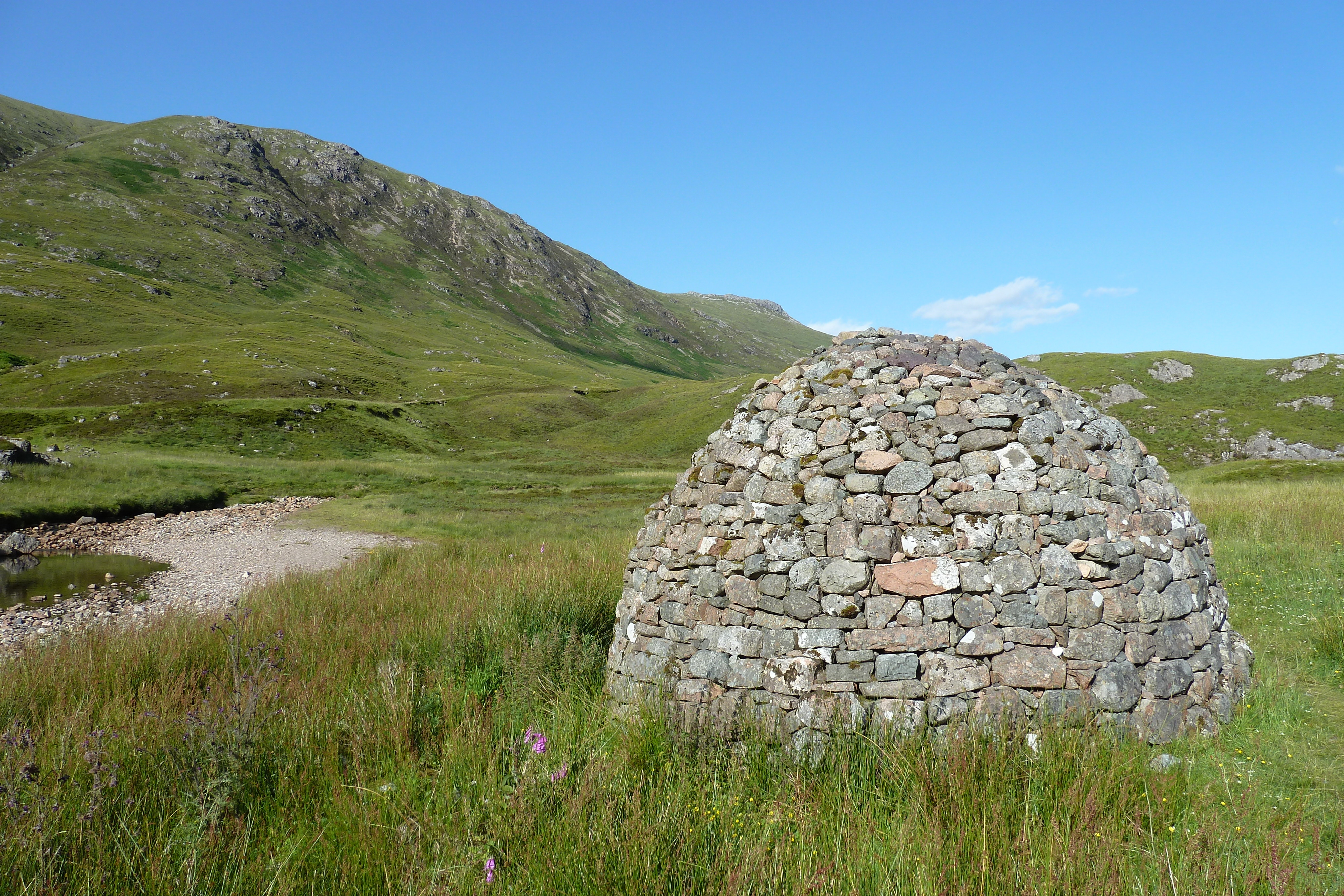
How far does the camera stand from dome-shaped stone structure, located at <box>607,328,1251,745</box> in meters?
5.08

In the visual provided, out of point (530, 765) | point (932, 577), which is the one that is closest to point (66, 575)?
point (530, 765)

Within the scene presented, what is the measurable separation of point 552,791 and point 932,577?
3395mm

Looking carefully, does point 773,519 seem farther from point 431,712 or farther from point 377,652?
point 377,652

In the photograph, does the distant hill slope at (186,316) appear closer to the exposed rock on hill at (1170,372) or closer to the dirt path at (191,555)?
the dirt path at (191,555)

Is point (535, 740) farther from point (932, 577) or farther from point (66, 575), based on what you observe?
point (66, 575)

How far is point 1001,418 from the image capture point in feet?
18.7

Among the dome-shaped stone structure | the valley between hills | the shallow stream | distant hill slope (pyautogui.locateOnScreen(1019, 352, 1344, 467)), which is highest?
distant hill slope (pyautogui.locateOnScreen(1019, 352, 1344, 467))

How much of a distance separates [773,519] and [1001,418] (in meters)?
2.26

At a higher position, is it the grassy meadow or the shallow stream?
the grassy meadow

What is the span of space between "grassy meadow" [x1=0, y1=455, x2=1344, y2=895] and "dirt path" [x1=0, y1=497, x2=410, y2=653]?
175 inches

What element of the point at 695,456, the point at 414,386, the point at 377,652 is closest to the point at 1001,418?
the point at 695,456

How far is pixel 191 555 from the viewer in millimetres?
20875

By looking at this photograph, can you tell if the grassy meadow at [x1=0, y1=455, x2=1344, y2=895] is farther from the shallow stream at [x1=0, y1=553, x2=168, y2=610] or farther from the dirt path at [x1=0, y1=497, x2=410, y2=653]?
the shallow stream at [x1=0, y1=553, x2=168, y2=610]

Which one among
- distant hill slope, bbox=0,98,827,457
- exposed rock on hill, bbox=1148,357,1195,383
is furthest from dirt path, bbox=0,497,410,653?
exposed rock on hill, bbox=1148,357,1195,383
